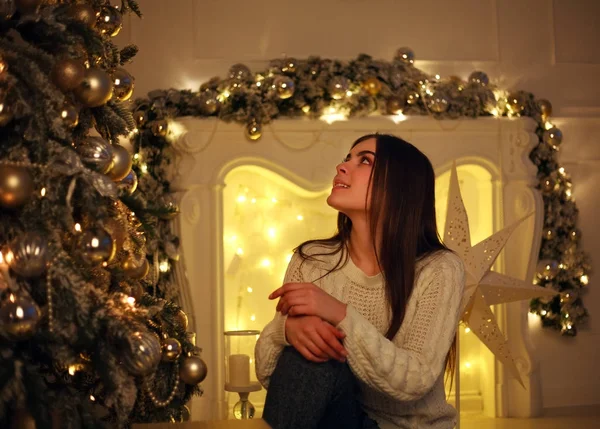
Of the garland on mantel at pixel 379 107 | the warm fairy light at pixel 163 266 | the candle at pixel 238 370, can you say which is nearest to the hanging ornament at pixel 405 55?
the garland on mantel at pixel 379 107

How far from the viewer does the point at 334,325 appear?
1825mm

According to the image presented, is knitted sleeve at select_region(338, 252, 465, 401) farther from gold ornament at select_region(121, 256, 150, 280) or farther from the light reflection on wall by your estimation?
the light reflection on wall

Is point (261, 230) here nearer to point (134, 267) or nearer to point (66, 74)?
point (134, 267)

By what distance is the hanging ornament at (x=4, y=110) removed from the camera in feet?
4.66

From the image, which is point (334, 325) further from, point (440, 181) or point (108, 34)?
point (440, 181)

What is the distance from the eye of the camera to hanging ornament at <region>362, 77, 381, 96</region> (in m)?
3.75

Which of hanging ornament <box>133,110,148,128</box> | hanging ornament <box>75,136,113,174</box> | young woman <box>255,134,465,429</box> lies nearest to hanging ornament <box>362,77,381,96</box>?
hanging ornament <box>133,110,148,128</box>

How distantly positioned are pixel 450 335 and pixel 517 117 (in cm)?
228

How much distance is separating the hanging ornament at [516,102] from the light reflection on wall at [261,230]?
0.34 meters

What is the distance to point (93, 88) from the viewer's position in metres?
1.58

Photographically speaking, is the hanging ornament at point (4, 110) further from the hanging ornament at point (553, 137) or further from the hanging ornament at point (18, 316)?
the hanging ornament at point (553, 137)

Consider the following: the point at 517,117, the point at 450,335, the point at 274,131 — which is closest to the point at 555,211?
the point at 517,117

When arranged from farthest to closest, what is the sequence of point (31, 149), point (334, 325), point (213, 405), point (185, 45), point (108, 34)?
point (185, 45), point (213, 405), point (108, 34), point (334, 325), point (31, 149)

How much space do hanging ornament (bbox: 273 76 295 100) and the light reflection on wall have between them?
0.49 metres
